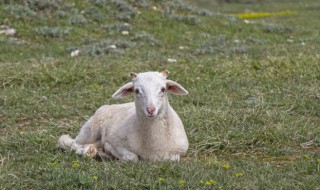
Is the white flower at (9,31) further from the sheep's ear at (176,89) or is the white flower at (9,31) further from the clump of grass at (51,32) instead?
the sheep's ear at (176,89)

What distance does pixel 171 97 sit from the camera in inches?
441

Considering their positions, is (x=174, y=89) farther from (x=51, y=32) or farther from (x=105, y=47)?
(x=51, y=32)

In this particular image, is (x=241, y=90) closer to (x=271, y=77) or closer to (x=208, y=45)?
(x=271, y=77)

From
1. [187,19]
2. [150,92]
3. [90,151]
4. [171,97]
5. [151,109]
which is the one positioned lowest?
[187,19]

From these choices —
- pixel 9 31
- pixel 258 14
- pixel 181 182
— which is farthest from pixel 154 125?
pixel 258 14

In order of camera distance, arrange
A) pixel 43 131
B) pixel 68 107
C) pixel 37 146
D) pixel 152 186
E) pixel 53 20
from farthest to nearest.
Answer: pixel 53 20
pixel 68 107
pixel 43 131
pixel 37 146
pixel 152 186

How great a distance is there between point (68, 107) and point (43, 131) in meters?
1.91

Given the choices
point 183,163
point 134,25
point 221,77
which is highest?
point 183,163

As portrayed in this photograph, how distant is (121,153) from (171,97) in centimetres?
394

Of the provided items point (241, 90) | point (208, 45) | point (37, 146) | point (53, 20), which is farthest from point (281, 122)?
point (53, 20)

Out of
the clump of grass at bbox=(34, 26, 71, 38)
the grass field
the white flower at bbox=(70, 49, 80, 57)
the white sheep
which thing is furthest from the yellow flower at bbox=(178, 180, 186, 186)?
the clump of grass at bbox=(34, 26, 71, 38)

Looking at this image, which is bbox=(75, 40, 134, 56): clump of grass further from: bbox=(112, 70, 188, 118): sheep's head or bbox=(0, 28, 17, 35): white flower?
bbox=(112, 70, 188, 118): sheep's head

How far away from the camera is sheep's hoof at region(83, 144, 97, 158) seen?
738 cm

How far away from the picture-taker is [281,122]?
9008mm
